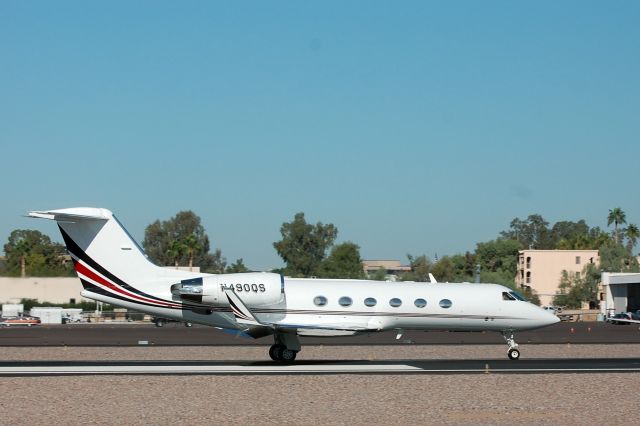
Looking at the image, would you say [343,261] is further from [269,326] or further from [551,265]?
[269,326]

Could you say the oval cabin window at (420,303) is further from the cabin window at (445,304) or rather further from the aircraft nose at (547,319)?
the aircraft nose at (547,319)

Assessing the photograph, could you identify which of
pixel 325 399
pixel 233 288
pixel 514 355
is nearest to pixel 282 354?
pixel 233 288

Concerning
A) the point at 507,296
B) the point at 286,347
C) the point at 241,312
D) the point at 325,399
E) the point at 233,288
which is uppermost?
the point at 233,288

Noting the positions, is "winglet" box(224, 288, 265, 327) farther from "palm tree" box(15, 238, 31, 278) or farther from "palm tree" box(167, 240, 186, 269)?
"palm tree" box(15, 238, 31, 278)

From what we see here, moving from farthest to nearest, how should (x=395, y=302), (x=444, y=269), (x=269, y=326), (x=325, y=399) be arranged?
(x=444, y=269), (x=395, y=302), (x=269, y=326), (x=325, y=399)

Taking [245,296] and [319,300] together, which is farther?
[319,300]

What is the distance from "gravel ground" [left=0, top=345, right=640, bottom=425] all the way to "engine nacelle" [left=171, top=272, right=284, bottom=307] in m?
5.46

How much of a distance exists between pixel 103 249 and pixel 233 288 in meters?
A: 4.27

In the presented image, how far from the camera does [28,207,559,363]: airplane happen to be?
31062mm

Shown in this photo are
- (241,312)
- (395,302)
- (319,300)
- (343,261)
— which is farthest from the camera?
(343,261)

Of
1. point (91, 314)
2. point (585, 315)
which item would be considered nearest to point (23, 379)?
point (91, 314)

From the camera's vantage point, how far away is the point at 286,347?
31750 mm

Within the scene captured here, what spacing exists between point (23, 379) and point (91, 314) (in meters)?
61.5

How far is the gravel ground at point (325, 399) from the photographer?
19016mm
